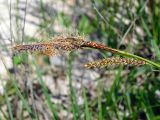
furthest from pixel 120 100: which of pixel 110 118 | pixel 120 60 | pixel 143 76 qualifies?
pixel 120 60

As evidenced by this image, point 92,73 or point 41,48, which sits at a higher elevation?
point 92,73

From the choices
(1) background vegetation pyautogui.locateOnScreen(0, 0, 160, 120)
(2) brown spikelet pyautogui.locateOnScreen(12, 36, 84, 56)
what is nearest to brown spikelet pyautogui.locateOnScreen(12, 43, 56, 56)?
(2) brown spikelet pyautogui.locateOnScreen(12, 36, 84, 56)

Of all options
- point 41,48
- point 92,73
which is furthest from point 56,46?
point 92,73

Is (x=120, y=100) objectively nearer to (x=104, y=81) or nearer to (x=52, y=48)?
(x=104, y=81)

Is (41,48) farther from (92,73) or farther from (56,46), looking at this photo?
(92,73)

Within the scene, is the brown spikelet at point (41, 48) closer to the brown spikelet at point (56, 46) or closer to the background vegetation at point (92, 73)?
the brown spikelet at point (56, 46)

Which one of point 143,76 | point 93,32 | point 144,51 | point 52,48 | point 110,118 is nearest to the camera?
point 52,48

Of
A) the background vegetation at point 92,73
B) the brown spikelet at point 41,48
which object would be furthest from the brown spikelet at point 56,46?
the background vegetation at point 92,73

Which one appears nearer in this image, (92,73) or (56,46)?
(56,46)
